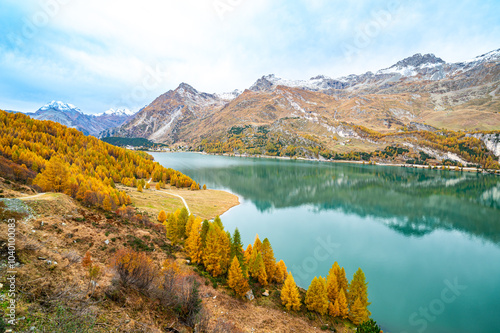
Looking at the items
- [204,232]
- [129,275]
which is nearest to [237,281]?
[204,232]

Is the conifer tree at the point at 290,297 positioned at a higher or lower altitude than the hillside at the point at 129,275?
lower

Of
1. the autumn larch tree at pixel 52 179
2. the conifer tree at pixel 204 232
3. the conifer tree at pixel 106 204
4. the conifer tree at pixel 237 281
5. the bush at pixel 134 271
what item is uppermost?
the autumn larch tree at pixel 52 179

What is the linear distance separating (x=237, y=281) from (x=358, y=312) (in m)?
12.8

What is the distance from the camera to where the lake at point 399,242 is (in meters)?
26.1

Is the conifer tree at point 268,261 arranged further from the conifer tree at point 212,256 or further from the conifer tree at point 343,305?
the conifer tree at point 343,305

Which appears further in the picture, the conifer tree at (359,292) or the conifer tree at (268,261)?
the conifer tree at (268,261)

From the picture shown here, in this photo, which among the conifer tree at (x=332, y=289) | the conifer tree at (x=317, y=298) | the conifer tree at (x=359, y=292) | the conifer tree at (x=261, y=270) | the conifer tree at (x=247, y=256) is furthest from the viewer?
the conifer tree at (x=247, y=256)

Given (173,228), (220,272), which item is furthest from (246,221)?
(220,272)

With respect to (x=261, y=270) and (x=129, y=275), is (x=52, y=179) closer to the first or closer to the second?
(x=129, y=275)

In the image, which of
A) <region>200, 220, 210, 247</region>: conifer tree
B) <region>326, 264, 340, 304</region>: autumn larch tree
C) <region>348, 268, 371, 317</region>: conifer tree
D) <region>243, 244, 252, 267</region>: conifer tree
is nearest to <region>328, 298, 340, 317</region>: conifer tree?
<region>326, 264, 340, 304</region>: autumn larch tree

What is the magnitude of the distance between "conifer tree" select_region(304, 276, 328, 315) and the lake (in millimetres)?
7042

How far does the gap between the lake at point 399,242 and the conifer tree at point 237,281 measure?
10741mm

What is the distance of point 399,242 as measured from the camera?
149ft

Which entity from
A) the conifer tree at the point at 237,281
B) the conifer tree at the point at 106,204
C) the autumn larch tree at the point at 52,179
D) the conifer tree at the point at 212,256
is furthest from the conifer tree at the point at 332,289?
the autumn larch tree at the point at 52,179
